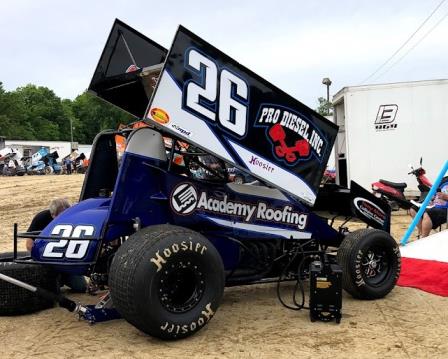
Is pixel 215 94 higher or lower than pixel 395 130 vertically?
lower

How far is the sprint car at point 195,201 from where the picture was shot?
3994 mm

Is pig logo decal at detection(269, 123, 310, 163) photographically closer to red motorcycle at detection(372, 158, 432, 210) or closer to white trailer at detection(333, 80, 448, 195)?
red motorcycle at detection(372, 158, 432, 210)

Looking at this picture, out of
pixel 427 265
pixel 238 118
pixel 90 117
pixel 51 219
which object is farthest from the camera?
pixel 90 117

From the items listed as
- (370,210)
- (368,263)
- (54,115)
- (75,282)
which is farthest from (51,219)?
(54,115)

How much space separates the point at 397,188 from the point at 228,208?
9.05 meters

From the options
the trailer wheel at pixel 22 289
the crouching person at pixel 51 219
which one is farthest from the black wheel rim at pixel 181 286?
the crouching person at pixel 51 219

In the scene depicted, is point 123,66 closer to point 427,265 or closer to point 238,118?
point 238,118

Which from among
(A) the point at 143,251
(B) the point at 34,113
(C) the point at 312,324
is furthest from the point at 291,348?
(B) the point at 34,113

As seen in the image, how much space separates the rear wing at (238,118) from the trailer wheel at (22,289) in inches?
70.9

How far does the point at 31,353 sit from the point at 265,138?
2.56 metres

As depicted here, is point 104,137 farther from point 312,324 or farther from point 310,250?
point 312,324

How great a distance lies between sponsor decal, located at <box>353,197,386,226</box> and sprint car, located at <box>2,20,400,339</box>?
2 cm

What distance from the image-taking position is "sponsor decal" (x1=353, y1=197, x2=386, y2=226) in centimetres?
583

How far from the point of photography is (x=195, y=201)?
15.3 feet
